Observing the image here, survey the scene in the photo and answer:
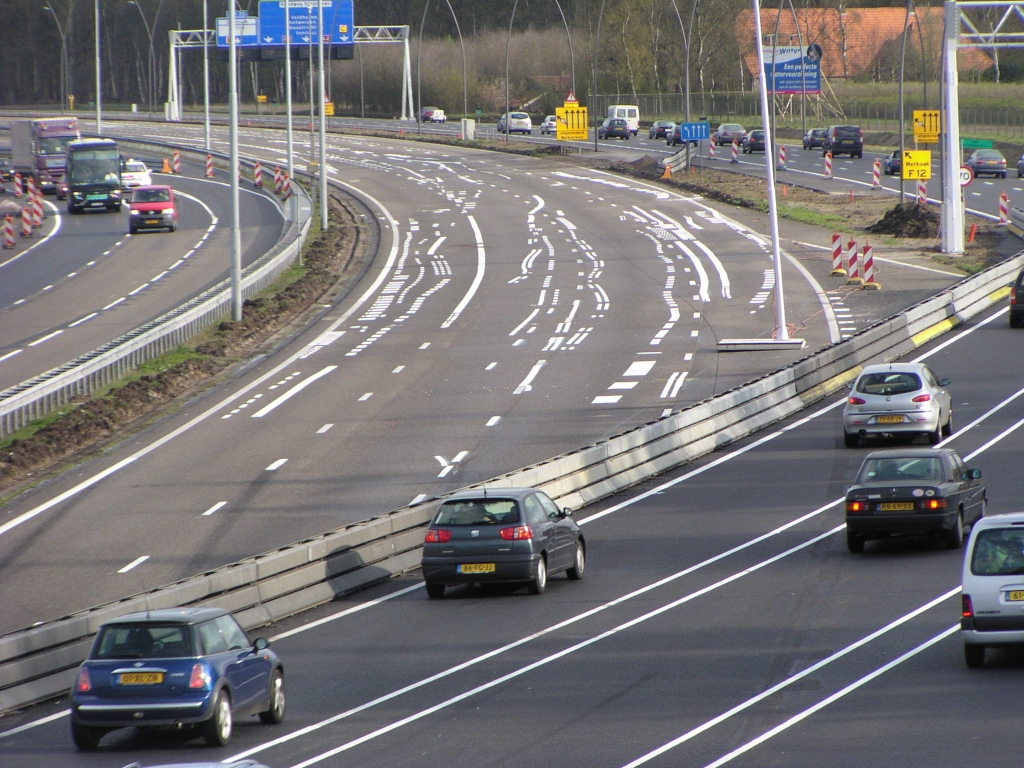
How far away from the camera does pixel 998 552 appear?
13.0m

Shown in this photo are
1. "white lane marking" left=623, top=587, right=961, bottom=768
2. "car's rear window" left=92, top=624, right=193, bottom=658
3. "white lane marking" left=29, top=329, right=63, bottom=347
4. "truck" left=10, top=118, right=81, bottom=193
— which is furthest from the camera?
"truck" left=10, top=118, right=81, bottom=193

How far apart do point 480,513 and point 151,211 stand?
4459 centimetres

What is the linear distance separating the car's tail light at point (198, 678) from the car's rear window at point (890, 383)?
17.3 m

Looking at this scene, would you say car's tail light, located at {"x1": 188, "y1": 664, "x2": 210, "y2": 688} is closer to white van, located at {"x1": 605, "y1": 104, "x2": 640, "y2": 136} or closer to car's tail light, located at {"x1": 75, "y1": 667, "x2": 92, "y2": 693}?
car's tail light, located at {"x1": 75, "y1": 667, "x2": 92, "y2": 693}

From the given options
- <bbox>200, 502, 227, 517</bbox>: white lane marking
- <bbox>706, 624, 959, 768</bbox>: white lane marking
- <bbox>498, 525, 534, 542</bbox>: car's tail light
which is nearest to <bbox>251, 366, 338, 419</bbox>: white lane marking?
<bbox>200, 502, 227, 517</bbox>: white lane marking

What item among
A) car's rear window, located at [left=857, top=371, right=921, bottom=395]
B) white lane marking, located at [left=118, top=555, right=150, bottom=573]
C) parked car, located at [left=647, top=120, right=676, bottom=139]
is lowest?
white lane marking, located at [left=118, top=555, right=150, bottom=573]

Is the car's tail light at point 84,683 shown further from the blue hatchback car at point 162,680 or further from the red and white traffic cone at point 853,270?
the red and white traffic cone at point 853,270

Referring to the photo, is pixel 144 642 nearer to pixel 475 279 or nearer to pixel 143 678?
pixel 143 678

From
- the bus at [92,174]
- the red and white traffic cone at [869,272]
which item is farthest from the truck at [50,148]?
the red and white traffic cone at [869,272]

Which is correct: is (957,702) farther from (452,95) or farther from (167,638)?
(452,95)

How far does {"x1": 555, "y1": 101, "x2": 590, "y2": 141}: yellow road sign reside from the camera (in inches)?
3345

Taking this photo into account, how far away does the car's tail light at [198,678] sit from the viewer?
1159 centimetres

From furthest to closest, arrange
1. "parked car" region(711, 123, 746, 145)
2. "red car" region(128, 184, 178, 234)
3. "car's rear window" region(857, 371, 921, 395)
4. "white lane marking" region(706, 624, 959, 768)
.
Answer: "parked car" region(711, 123, 746, 145), "red car" region(128, 184, 178, 234), "car's rear window" region(857, 371, 921, 395), "white lane marking" region(706, 624, 959, 768)

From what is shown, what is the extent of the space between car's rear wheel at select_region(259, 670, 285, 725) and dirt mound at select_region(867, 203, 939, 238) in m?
46.0
